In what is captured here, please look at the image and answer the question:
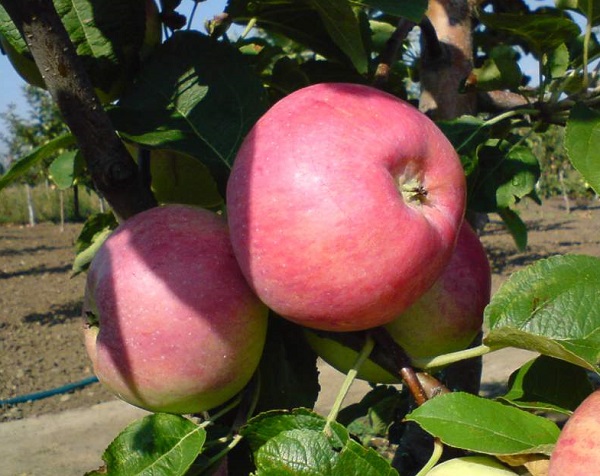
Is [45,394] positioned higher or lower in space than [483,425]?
lower

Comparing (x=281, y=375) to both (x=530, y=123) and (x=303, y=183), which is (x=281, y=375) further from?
(x=530, y=123)

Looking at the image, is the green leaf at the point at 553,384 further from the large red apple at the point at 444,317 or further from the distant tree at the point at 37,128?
the distant tree at the point at 37,128

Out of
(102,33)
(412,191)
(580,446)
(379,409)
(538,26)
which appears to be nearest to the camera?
(580,446)

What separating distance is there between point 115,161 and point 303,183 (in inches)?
9.8

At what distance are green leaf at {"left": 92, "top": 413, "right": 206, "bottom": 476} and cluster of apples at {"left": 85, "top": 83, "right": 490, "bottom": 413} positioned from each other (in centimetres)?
2

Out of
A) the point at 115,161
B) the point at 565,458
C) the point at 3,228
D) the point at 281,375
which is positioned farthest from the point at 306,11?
the point at 3,228

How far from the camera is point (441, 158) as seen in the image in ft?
2.21

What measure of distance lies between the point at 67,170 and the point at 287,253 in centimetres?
59

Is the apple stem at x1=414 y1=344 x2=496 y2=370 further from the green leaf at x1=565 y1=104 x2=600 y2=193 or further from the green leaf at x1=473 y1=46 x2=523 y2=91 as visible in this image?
the green leaf at x1=473 y1=46 x2=523 y2=91

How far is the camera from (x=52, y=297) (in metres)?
8.27

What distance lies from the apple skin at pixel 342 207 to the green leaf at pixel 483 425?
0.10 m

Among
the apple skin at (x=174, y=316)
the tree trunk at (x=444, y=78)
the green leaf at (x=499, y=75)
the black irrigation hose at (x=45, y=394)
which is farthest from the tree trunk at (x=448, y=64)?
the black irrigation hose at (x=45, y=394)

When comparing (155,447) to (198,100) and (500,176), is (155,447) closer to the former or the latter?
(198,100)

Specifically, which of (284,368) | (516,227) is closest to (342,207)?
(284,368)
